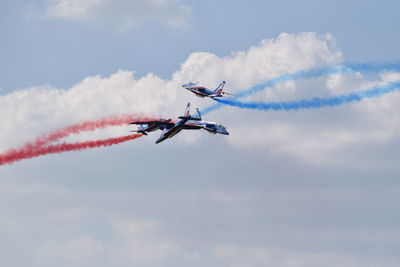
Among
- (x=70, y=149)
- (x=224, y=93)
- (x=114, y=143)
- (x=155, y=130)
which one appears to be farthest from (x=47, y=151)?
(x=224, y=93)

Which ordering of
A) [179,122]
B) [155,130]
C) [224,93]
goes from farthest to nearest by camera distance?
1. [224,93]
2. [155,130]
3. [179,122]

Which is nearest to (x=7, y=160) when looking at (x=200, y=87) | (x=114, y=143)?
(x=114, y=143)

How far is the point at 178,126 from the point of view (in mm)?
112875

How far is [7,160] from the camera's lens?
114312 mm

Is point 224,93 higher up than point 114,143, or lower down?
higher up

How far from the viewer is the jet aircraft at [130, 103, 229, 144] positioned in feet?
371

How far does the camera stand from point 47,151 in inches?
4692

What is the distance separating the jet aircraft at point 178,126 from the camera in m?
113

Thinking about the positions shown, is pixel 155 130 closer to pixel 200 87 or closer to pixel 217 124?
pixel 217 124

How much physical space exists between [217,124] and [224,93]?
78.0 ft

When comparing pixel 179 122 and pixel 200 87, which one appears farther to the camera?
pixel 200 87

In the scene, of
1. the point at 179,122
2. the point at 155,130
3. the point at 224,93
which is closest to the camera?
the point at 179,122

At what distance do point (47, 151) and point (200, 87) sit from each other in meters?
39.9

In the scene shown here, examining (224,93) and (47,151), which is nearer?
(47,151)
